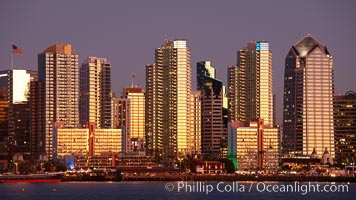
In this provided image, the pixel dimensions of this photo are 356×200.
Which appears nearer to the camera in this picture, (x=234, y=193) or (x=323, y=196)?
(x=323, y=196)

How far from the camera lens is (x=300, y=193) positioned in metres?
190

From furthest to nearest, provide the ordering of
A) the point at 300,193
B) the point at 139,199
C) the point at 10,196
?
1. the point at 300,193
2. the point at 10,196
3. the point at 139,199

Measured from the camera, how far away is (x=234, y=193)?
190 meters

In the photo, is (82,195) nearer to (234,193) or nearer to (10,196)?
(10,196)

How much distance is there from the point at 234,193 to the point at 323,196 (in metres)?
18.4

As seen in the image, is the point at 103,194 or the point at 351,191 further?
the point at 351,191

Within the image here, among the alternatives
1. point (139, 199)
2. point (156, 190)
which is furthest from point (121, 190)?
point (139, 199)

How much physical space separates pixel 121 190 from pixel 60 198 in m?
27.2

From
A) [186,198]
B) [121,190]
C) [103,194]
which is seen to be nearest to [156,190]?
[121,190]

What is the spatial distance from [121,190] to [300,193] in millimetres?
30225

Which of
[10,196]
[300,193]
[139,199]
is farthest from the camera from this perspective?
[300,193]

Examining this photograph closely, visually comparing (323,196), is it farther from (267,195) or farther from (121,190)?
(121,190)

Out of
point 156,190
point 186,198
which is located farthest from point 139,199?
point 156,190

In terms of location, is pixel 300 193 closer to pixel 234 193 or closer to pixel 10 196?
pixel 234 193
